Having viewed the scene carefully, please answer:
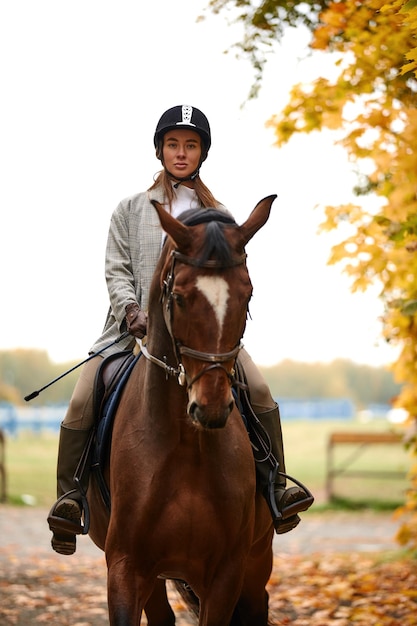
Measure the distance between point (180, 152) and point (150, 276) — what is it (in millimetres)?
752

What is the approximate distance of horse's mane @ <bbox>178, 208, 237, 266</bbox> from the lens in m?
3.67

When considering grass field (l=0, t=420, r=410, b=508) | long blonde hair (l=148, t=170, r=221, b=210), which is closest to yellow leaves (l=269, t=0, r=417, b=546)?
long blonde hair (l=148, t=170, r=221, b=210)

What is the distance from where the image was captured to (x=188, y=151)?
498cm

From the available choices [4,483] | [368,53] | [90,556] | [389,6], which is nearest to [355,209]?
[368,53]

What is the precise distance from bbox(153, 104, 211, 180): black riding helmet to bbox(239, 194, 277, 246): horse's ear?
116 centimetres

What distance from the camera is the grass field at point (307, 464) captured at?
20.9m

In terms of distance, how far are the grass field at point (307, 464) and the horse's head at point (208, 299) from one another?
13299mm

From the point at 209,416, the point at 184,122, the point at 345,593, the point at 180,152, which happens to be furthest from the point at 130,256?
the point at 345,593

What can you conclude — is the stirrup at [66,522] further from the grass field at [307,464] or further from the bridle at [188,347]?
the grass field at [307,464]

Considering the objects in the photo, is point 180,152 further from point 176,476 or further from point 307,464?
point 307,464

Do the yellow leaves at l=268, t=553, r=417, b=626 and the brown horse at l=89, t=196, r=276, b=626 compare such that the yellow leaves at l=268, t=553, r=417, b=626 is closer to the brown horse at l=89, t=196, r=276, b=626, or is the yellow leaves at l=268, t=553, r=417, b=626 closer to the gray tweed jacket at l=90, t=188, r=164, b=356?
the brown horse at l=89, t=196, r=276, b=626

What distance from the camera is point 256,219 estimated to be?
388 cm

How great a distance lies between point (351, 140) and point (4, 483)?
1358 centimetres

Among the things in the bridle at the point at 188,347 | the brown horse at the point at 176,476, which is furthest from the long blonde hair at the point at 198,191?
the bridle at the point at 188,347
